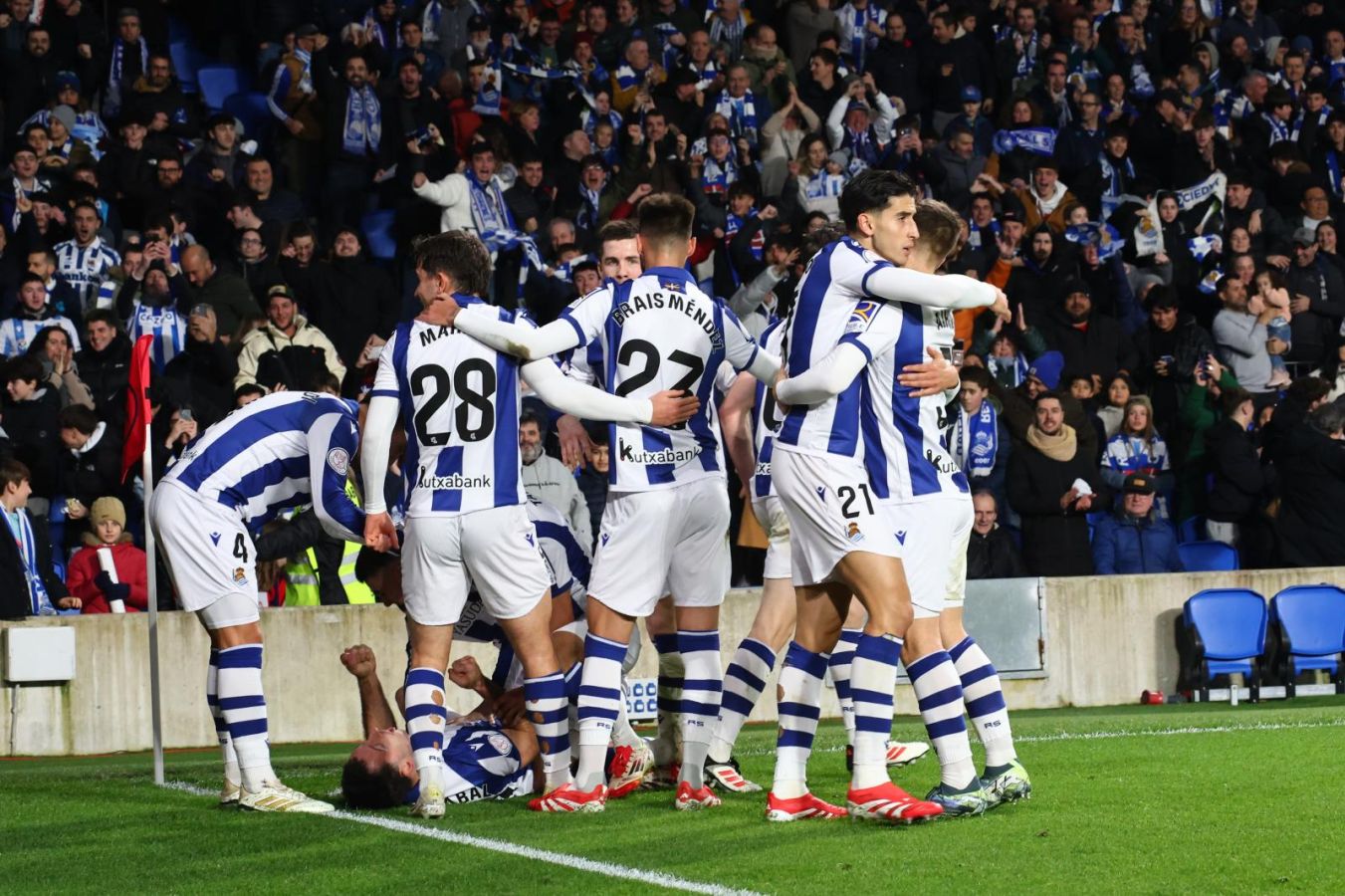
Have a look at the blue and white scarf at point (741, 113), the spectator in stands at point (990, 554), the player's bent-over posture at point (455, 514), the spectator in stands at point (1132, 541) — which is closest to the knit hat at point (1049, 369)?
the spectator in stands at point (1132, 541)

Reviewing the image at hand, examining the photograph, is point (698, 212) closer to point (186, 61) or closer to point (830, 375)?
point (186, 61)

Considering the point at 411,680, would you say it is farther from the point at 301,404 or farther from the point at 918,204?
the point at 918,204

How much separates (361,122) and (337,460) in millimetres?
10713

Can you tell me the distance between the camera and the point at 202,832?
820 cm

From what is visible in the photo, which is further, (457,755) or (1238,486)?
(1238,486)

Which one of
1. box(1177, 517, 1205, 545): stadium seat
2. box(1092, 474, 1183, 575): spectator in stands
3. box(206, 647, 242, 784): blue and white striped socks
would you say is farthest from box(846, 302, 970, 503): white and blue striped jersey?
box(1177, 517, 1205, 545): stadium seat

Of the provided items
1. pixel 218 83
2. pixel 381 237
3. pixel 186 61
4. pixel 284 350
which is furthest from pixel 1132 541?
pixel 186 61

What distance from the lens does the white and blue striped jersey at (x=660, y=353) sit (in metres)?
8.64

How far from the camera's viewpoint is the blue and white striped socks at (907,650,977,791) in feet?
25.4

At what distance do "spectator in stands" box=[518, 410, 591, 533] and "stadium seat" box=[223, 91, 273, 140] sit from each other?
6.89m

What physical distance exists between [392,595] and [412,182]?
9518mm

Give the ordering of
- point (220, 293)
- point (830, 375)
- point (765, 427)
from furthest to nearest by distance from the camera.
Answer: point (220, 293) → point (765, 427) → point (830, 375)

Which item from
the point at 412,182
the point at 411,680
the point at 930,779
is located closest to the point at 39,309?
the point at 412,182

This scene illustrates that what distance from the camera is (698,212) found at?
61.0 feet
